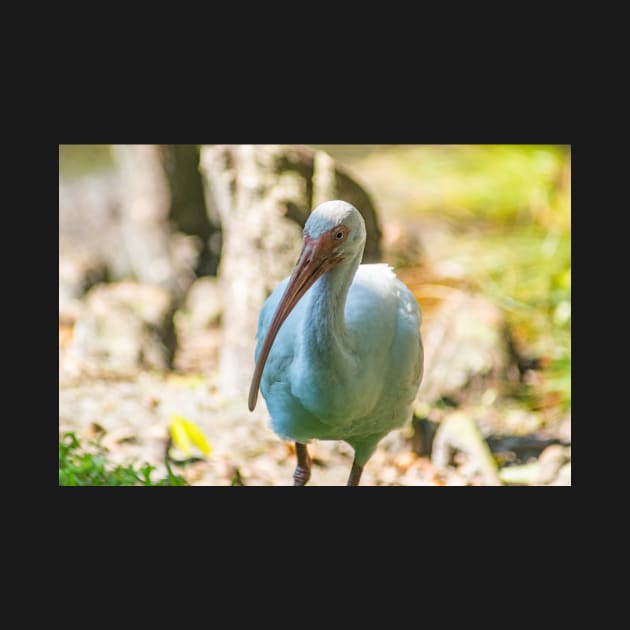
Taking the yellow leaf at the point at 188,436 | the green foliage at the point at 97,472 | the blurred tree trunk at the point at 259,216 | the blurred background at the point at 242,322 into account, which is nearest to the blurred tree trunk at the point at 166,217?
the blurred background at the point at 242,322

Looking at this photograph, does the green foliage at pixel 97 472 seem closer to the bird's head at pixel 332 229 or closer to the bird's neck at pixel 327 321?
the bird's neck at pixel 327 321

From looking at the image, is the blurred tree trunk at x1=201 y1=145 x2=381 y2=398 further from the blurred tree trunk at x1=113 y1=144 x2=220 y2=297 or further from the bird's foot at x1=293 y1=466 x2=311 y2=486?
the bird's foot at x1=293 y1=466 x2=311 y2=486

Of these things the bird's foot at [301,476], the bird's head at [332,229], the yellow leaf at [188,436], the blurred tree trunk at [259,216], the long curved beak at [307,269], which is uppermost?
the blurred tree trunk at [259,216]

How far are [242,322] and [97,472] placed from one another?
107 cm

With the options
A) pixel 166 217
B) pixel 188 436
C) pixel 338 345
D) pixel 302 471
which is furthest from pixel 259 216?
pixel 338 345

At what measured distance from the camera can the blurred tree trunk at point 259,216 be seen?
3494mm

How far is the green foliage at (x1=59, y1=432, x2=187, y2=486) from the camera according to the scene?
2771 mm

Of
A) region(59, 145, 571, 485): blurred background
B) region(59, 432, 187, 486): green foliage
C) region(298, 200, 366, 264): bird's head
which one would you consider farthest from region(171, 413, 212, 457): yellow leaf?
region(298, 200, 366, 264): bird's head

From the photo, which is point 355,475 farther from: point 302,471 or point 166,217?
point 166,217

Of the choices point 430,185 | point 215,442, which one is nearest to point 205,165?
point 215,442

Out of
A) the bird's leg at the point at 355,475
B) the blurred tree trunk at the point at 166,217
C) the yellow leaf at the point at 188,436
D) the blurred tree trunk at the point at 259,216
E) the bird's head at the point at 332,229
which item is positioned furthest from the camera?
the blurred tree trunk at the point at 166,217

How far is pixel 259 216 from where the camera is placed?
11.6ft

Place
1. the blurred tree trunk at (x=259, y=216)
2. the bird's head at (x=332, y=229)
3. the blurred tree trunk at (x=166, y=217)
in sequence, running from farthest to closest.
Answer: the blurred tree trunk at (x=166, y=217) → the blurred tree trunk at (x=259, y=216) → the bird's head at (x=332, y=229)

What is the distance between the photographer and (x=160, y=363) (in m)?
3.97
